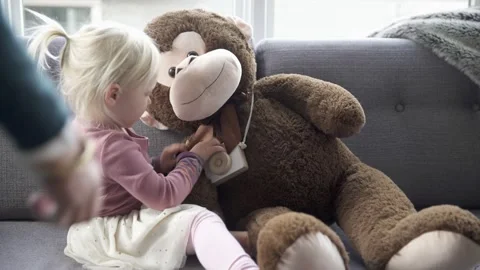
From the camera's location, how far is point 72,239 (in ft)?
4.11

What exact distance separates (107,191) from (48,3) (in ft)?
3.23

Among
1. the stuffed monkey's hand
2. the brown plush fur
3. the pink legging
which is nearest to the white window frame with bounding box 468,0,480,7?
the brown plush fur

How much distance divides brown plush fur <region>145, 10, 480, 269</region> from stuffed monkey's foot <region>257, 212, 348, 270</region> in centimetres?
21

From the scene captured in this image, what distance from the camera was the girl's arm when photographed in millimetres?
1168

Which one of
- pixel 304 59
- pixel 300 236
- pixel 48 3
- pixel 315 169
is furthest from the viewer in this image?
pixel 48 3

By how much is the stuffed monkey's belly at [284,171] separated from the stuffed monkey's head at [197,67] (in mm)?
107

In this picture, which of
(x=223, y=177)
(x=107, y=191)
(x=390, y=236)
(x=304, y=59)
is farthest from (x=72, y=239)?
(x=304, y=59)

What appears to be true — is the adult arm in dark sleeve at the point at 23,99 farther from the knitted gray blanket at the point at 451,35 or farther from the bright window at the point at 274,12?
the bright window at the point at 274,12

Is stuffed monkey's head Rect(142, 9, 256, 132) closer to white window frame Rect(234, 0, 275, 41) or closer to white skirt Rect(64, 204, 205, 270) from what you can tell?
white skirt Rect(64, 204, 205, 270)

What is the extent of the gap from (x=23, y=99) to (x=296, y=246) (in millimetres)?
600

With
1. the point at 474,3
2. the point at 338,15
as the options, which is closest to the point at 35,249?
the point at 338,15

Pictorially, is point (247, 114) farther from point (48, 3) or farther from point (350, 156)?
point (48, 3)

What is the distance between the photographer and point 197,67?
126cm

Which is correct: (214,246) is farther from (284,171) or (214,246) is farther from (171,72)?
(171,72)
